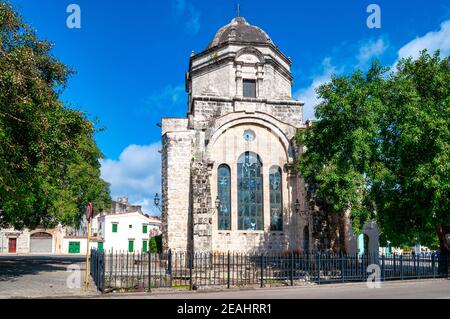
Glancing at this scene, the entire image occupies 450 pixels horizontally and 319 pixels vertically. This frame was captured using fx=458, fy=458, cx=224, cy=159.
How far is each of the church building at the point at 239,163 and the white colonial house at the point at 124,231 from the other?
33966 mm

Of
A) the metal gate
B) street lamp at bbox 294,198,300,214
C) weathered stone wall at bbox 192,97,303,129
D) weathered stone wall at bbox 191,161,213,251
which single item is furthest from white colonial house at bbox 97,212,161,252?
weathered stone wall at bbox 191,161,213,251

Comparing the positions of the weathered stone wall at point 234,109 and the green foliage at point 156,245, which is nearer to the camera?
the weathered stone wall at point 234,109

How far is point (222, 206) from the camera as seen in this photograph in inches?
966

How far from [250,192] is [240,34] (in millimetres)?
10175

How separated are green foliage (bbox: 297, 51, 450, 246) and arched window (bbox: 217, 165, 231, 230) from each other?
5.32 metres

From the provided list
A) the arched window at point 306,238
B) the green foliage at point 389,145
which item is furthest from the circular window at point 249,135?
the arched window at point 306,238

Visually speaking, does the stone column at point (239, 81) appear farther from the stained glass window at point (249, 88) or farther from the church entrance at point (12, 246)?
the church entrance at point (12, 246)

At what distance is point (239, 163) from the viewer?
25.2 meters

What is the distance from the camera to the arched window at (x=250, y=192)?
24.7m

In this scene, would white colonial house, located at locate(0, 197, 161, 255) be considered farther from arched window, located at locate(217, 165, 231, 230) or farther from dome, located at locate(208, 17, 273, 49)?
arched window, located at locate(217, 165, 231, 230)

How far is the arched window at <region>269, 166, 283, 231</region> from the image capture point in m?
24.9

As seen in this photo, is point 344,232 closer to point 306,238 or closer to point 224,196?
point 306,238

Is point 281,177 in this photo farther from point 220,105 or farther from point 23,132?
point 23,132

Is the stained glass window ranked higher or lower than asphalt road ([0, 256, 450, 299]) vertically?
higher
